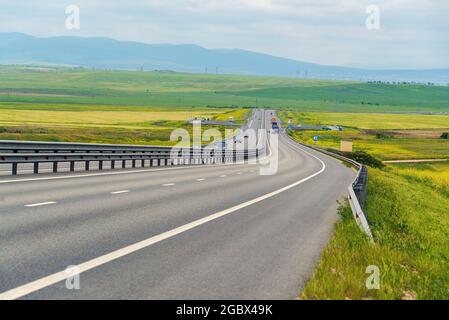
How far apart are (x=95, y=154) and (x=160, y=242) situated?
18.4 metres

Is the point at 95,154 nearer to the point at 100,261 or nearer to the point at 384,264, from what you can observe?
the point at 100,261

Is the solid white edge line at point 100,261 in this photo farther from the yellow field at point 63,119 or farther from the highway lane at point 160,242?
the yellow field at point 63,119

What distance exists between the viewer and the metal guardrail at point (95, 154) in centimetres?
2494

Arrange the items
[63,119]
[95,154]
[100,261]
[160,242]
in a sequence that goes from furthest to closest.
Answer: [63,119]
[95,154]
[160,242]
[100,261]

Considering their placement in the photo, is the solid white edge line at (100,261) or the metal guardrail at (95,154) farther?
the metal guardrail at (95,154)

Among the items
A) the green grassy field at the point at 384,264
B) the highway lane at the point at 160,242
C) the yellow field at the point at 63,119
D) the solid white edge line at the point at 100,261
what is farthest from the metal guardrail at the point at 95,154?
the yellow field at the point at 63,119

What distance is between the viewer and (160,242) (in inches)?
454

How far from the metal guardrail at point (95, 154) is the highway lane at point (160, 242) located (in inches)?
149

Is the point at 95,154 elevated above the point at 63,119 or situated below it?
above

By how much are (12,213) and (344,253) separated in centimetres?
662

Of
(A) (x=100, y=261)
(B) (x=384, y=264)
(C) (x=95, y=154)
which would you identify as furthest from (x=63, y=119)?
(B) (x=384, y=264)

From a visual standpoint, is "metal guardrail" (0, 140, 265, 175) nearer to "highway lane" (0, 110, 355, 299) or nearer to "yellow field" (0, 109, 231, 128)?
"highway lane" (0, 110, 355, 299)
